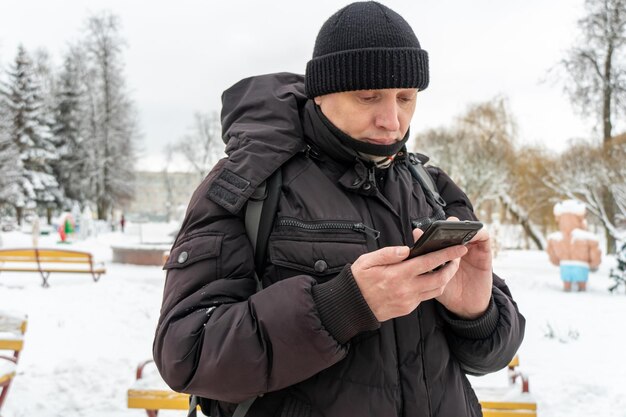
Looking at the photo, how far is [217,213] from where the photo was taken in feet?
4.51

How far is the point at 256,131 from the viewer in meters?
1.50

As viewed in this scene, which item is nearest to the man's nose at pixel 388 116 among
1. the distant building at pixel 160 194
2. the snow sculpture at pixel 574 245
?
the snow sculpture at pixel 574 245

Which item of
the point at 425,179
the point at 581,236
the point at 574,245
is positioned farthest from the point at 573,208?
the point at 425,179

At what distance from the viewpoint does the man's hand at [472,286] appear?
149 cm

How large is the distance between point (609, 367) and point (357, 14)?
19.2 ft

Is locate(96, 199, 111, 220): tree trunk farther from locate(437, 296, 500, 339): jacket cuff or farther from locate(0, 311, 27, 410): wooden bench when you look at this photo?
locate(437, 296, 500, 339): jacket cuff

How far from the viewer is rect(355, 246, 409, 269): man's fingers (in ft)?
3.76

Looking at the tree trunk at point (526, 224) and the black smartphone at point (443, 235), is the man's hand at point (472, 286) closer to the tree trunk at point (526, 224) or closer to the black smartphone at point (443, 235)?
the black smartphone at point (443, 235)

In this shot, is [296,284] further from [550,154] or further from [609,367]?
[550,154]

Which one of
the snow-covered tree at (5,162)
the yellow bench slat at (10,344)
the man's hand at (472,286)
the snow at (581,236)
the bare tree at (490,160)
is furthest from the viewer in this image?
the bare tree at (490,160)

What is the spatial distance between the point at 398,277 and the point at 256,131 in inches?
23.2

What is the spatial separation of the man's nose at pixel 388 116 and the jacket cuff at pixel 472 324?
0.51 metres

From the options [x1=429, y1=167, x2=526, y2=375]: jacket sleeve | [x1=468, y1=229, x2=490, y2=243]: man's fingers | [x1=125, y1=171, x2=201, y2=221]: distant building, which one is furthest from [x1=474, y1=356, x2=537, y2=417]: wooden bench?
[x1=125, y1=171, x2=201, y2=221]: distant building

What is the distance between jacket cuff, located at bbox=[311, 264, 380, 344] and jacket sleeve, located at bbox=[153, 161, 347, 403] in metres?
0.02
